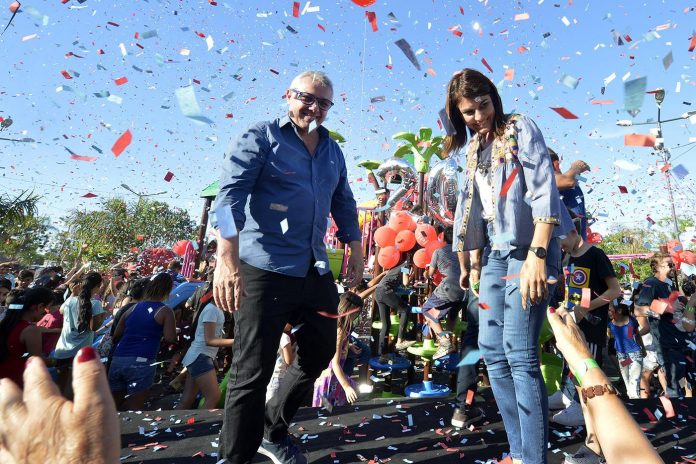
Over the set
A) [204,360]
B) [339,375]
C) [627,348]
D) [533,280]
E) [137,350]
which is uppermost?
[533,280]

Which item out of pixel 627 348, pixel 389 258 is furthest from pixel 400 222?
pixel 627 348

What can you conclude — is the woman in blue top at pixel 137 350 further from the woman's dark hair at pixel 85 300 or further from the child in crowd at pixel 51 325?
the child in crowd at pixel 51 325

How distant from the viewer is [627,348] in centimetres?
510

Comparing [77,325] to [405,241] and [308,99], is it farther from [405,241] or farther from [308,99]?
[405,241]

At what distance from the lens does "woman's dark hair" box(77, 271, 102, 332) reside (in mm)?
4219

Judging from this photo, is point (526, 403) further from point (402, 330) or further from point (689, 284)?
point (689, 284)

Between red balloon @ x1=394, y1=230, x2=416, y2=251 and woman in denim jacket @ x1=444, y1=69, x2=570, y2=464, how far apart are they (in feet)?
14.8

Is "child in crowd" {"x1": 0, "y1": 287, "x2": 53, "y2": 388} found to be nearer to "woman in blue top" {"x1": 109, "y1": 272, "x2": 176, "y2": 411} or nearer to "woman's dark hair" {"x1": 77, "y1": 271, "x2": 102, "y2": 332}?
"woman in blue top" {"x1": 109, "y1": 272, "x2": 176, "y2": 411}

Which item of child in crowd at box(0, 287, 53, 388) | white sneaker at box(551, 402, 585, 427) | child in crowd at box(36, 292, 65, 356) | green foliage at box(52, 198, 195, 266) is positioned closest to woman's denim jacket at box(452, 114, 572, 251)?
white sneaker at box(551, 402, 585, 427)

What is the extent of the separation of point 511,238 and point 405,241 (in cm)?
487

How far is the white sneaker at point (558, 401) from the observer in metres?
3.07

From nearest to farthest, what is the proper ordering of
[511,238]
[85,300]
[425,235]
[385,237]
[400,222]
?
[511,238] < [85,300] < [425,235] < [385,237] < [400,222]

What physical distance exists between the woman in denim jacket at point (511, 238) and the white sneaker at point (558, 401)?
5.48 feet

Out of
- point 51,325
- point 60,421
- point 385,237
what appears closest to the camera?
point 60,421
